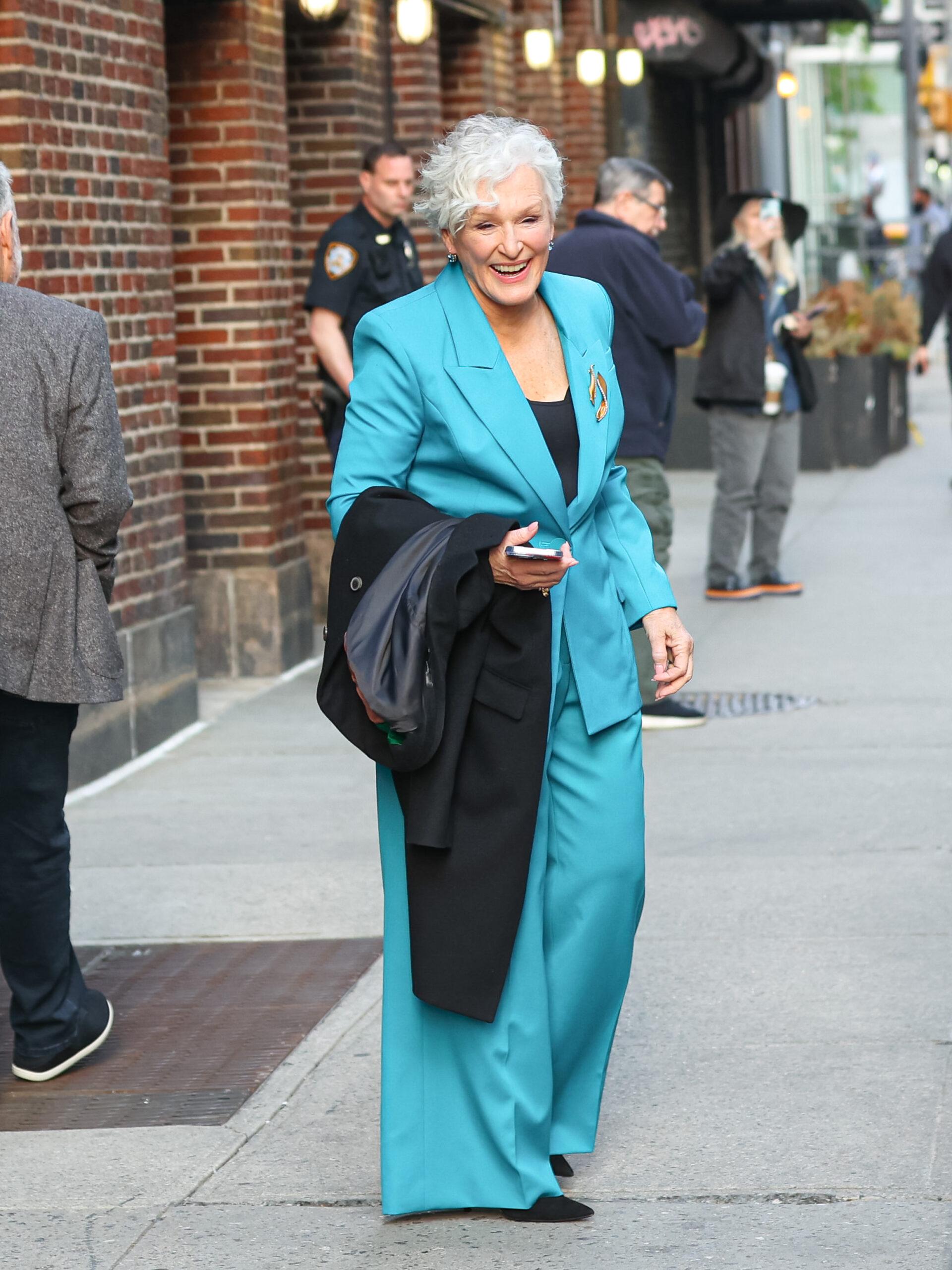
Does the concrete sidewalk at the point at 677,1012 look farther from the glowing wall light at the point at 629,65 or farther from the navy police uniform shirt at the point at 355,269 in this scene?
the glowing wall light at the point at 629,65

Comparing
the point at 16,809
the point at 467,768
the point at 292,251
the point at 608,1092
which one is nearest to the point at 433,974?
the point at 467,768

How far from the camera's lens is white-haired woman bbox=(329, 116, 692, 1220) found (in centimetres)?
372

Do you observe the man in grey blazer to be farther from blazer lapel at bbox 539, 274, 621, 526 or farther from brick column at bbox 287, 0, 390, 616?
brick column at bbox 287, 0, 390, 616

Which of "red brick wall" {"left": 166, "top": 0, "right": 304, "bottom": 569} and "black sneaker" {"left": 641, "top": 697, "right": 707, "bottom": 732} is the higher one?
"red brick wall" {"left": 166, "top": 0, "right": 304, "bottom": 569}

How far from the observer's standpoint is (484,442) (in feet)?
12.2

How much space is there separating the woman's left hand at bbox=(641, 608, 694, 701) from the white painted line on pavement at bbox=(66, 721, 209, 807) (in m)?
3.74

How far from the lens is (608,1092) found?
14.9ft

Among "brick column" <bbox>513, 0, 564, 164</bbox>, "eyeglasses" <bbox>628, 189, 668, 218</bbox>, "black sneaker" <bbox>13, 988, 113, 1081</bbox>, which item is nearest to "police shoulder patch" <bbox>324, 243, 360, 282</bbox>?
"eyeglasses" <bbox>628, 189, 668, 218</bbox>

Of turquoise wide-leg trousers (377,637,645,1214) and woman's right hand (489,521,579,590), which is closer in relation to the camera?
woman's right hand (489,521,579,590)

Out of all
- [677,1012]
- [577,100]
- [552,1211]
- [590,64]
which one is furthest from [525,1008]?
[577,100]

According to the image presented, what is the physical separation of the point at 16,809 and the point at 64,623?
1.37ft

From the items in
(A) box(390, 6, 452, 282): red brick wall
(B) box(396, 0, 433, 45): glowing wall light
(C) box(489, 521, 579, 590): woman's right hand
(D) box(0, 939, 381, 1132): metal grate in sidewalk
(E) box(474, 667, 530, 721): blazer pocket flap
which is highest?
(B) box(396, 0, 433, 45): glowing wall light

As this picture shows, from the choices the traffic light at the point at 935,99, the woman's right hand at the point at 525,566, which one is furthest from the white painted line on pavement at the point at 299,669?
the traffic light at the point at 935,99

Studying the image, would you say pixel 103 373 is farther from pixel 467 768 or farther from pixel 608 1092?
pixel 608 1092
